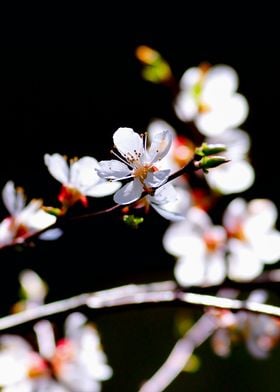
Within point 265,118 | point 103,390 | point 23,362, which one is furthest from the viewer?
point 265,118

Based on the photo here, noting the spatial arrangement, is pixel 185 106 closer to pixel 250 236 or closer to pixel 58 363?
pixel 250 236

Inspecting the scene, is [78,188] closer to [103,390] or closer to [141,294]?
[141,294]

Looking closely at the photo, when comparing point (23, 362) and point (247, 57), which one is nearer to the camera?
point (23, 362)

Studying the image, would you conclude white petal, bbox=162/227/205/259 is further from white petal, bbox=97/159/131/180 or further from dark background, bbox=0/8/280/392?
dark background, bbox=0/8/280/392

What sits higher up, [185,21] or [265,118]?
[185,21]

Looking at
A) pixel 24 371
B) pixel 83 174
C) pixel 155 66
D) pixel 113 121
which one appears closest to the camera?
pixel 83 174

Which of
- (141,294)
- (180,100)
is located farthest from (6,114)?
(141,294)

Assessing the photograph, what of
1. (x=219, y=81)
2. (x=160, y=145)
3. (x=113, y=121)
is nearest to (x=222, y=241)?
(x=219, y=81)

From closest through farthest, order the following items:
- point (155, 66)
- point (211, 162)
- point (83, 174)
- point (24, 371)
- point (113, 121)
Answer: point (211, 162)
point (83, 174)
point (24, 371)
point (155, 66)
point (113, 121)
